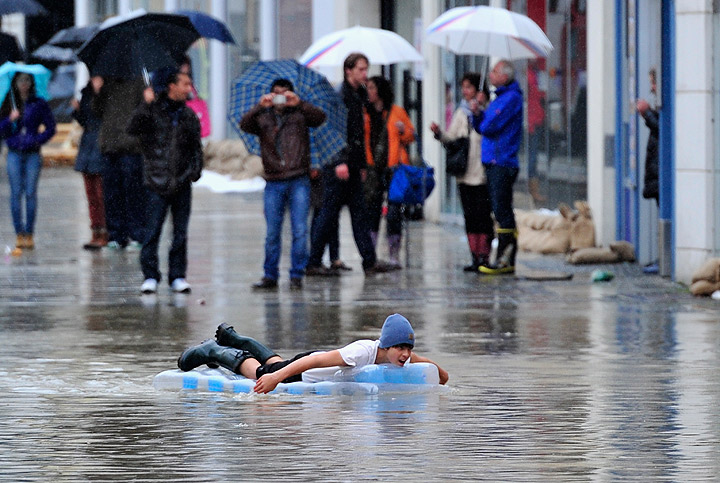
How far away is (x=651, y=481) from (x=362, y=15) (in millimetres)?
21306

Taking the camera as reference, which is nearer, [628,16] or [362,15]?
[628,16]

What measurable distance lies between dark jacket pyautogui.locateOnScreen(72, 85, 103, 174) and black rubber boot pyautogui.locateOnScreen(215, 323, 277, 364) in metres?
9.64

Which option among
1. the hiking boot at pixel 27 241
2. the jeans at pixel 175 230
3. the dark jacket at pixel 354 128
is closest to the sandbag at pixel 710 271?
the dark jacket at pixel 354 128

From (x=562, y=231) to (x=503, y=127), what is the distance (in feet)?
8.78

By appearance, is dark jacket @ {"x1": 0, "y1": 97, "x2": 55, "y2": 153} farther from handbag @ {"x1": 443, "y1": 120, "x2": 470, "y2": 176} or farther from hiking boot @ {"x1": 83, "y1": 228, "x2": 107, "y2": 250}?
handbag @ {"x1": 443, "y1": 120, "x2": 470, "y2": 176}

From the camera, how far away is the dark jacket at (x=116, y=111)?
1800cm

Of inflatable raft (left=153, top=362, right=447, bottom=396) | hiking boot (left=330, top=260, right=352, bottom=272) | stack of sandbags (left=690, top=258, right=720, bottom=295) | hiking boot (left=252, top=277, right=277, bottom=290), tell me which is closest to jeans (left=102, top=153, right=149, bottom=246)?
hiking boot (left=330, top=260, right=352, bottom=272)

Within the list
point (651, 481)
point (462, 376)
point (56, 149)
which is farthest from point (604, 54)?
point (56, 149)

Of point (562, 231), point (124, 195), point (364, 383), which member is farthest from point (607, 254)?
point (364, 383)

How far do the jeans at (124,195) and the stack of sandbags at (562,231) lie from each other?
4.09m

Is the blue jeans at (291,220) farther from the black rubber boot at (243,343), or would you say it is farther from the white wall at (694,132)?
the black rubber boot at (243,343)

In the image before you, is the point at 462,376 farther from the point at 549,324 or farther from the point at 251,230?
the point at 251,230

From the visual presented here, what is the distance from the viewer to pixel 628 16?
16.8m

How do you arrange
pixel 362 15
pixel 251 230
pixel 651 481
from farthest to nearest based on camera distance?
pixel 362 15
pixel 251 230
pixel 651 481
